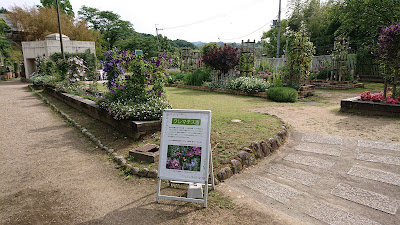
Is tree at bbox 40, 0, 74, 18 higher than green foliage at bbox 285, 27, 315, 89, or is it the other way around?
tree at bbox 40, 0, 74, 18

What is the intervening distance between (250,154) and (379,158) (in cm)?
211

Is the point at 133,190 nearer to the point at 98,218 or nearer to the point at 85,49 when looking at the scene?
the point at 98,218

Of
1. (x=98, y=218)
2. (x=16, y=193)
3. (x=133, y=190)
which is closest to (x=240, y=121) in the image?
(x=133, y=190)

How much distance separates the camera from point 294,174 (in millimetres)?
3941

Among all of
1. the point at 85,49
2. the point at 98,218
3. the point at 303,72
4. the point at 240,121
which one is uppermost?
the point at 85,49

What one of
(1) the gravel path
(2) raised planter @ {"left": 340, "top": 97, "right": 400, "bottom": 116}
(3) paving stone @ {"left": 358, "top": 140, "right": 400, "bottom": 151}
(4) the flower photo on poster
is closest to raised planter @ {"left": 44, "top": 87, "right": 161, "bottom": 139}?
(1) the gravel path

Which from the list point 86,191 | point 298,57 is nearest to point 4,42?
point 298,57

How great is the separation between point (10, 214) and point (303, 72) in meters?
11.4

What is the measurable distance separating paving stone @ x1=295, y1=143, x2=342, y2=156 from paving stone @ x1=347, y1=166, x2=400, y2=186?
64cm

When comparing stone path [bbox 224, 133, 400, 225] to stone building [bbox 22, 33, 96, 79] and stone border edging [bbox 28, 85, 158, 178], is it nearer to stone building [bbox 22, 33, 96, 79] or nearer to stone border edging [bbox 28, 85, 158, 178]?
stone border edging [bbox 28, 85, 158, 178]

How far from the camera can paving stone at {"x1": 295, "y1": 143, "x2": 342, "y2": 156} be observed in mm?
4655

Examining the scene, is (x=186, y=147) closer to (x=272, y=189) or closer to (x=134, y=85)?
(x=272, y=189)

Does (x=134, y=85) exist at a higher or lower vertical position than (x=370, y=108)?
higher

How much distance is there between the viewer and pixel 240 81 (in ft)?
42.0
